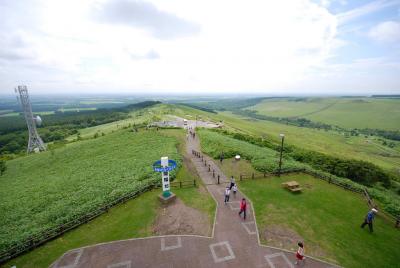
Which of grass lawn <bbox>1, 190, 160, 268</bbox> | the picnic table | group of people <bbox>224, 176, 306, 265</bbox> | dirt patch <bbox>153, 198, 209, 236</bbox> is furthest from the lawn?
the picnic table

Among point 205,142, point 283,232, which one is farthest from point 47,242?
point 205,142

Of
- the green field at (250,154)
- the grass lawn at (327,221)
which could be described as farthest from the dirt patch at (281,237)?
the green field at (250,154)

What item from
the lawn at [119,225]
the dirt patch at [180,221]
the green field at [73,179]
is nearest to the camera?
the lawn at [119,225]

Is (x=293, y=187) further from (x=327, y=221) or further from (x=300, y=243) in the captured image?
(x=300, y=243)

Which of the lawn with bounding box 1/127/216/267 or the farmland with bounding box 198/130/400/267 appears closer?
the farmland with bounding box 198/130/400/267

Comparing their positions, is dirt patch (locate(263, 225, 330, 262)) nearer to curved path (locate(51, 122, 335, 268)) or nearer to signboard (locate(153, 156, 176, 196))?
curved path (locate(51, 122, 335, 268))

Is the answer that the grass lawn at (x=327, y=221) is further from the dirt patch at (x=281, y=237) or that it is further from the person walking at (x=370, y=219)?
the person walking at (x=370, y=219)
